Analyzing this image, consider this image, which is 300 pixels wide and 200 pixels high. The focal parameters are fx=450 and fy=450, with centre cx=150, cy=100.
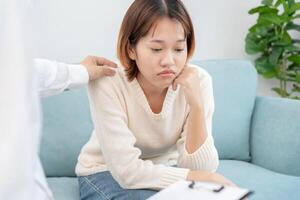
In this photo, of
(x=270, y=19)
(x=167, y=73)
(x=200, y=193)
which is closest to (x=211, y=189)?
(x=200, y=193)

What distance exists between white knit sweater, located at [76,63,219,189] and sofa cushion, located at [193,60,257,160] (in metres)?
0.53

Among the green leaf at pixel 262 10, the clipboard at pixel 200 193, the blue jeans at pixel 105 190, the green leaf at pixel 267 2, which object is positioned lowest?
the blue jeans at pixel 105 190

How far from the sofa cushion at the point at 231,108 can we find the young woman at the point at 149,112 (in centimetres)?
55

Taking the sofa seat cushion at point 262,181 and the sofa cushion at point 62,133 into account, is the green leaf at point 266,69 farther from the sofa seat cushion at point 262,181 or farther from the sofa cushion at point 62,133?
the sofa cushion at point 62,133

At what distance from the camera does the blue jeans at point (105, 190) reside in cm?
128

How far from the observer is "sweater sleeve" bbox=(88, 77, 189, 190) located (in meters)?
1.28

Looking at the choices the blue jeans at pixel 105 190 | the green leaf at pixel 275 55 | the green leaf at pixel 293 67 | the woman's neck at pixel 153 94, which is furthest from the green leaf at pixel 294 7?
the blue jeans at pixel 105 190

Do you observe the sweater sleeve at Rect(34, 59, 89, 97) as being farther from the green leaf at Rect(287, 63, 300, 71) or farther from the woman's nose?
the green leaf at Rect(287, 63, 300, 71)

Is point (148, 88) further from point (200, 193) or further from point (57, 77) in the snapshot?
point (200, 193)

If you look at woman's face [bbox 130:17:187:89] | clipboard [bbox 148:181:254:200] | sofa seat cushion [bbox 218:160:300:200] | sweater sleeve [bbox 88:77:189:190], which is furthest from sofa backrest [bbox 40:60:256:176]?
clipboard [bbox 148:181:254:200]

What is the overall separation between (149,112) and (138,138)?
3.5 inches

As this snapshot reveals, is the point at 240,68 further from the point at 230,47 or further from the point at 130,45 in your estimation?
the point at 130,45

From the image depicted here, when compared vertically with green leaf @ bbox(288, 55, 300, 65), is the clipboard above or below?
below

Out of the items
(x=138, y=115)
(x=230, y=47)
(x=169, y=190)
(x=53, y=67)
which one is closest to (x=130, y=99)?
(x=138, y=115)
